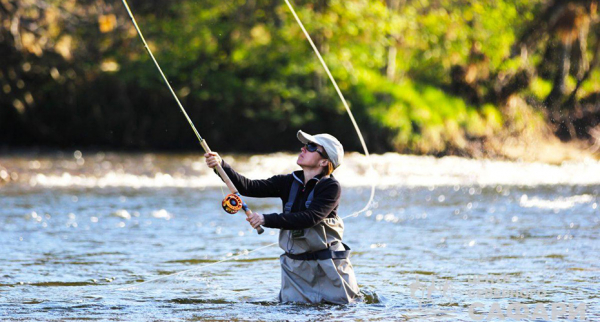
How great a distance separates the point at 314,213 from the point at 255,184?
505 millimetres

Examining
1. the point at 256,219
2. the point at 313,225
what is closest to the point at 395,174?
the point at 313,225

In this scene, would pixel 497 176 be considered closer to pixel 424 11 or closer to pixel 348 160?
pixel 348 160

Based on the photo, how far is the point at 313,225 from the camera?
5621 millimetres

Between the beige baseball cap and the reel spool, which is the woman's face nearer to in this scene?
the beige baseball cap

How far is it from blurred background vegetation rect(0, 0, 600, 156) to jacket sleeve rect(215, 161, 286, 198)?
1762 centimetres

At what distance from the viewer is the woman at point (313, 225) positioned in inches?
225

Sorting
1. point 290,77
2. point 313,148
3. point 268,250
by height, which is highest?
point 290,77

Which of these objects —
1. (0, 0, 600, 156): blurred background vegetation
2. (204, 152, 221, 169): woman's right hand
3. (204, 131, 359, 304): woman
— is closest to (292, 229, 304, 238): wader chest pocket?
(204, 131, 359, 304): woman

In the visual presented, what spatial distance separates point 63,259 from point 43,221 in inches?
112

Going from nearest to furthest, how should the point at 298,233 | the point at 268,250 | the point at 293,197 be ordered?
1. the point at 298,233
2. the point at 293,197
3. the point at 268,250

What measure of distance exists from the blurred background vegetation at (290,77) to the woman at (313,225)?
17.6 m

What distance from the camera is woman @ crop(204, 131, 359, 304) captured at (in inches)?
225

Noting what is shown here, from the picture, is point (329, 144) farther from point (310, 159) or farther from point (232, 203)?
point (232, 203)

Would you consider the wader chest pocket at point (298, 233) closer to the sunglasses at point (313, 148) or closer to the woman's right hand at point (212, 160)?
the sunglasses at point (313, 148)
